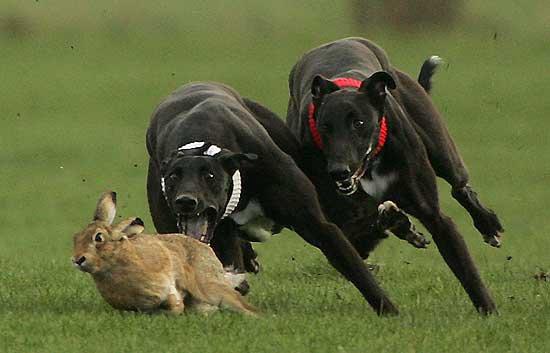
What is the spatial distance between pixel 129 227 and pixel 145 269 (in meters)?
0.22

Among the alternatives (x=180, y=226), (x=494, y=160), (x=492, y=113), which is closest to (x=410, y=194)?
(x=180, y=226)

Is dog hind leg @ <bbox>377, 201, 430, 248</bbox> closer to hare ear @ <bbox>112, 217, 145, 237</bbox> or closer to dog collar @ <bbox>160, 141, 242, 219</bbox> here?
dog collar @ <bbox>160, 141, 242, 219</bbox>

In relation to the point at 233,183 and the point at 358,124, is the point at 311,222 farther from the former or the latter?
the point at 358,124

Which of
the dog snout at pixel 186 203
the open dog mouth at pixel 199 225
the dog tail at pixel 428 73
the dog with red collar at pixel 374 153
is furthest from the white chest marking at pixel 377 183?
the dog tail at pixel 428 73

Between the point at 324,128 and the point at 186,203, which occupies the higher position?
the point at 186,203

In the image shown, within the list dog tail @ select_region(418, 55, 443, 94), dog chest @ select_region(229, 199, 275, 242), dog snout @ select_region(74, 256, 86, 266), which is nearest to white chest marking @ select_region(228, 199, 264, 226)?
dog chest @ select_region(229, 199, 275, 242)

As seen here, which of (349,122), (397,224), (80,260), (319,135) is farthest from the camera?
(397,224)

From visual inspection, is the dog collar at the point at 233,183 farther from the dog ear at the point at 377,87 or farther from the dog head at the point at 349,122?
the dog ear at the point at 377,87

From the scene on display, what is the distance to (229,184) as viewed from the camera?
8.12 metres

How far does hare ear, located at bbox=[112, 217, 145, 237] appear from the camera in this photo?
297 inches

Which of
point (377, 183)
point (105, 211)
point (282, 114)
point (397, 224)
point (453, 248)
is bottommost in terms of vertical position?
point (282, 114)

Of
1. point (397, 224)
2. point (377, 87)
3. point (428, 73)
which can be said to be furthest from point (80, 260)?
point (428, 73)

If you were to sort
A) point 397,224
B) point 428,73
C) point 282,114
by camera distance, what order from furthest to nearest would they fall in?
point 282,114 < point 428,73 < point 397,224

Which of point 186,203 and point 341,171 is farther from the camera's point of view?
point 341,171
